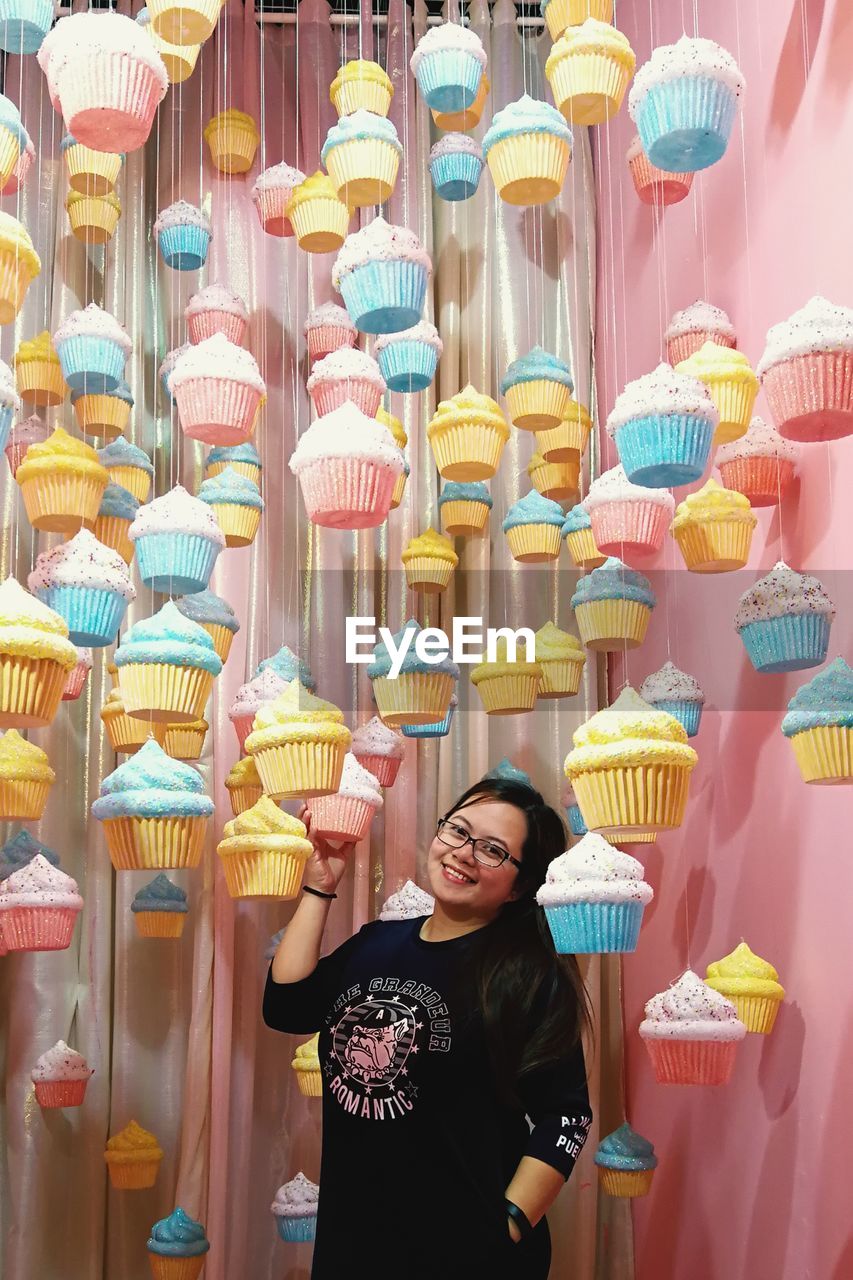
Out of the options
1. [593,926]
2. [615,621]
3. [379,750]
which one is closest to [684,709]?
[615,621]

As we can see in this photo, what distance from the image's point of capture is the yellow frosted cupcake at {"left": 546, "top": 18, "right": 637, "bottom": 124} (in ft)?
10.4

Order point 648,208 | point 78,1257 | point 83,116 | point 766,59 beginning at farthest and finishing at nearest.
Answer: point 648,208
point 78,1257
point 766,59
point 83,116

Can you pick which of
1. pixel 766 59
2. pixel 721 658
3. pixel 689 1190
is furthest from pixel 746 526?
pixel 689 1190

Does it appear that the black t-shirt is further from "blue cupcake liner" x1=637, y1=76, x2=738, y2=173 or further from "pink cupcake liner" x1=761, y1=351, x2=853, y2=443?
"blue cupcake liner" x1=637, y1=76, x2=738, y2=173

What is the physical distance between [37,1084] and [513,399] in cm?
208

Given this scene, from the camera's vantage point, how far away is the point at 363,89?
369 cm

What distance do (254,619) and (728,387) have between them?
1.75 meters

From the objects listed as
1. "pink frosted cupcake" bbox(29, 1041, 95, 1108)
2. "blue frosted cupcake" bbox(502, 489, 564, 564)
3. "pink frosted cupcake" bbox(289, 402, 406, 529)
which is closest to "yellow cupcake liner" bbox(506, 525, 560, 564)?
"blue frosted cupcake" bbox(502, 489, 564, 564)

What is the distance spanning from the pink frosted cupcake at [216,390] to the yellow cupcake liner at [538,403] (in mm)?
680

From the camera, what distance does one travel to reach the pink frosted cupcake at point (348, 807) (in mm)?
3061

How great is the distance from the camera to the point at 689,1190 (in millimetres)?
3643

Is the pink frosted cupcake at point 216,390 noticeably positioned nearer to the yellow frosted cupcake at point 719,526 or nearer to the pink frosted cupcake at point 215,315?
the pink frosted cupcake at point 215,315

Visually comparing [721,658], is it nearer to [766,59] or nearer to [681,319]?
[681,319]

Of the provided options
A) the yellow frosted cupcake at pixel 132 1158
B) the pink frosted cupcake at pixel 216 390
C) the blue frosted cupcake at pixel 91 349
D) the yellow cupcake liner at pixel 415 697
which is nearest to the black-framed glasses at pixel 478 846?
the yellow cupcake liner at pixel 415 697
